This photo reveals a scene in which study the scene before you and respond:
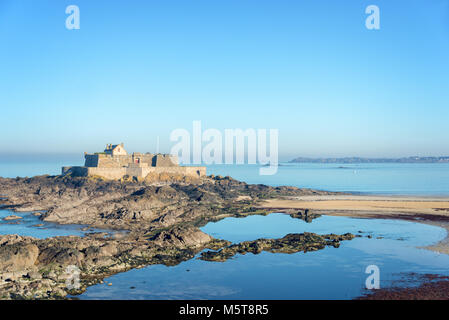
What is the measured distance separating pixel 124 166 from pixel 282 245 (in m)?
41.7

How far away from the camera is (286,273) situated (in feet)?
64.5

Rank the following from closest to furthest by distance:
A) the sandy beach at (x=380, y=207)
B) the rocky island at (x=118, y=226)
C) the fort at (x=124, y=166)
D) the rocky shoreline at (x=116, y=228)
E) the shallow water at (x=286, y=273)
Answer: the shallow water at (x=286, y=273), the rocky shoreline at (x=116, y=228), the rocky island at (x=118, y=226), the sandy beach at (x=380, y=207), the fort at (x=124, y=166)

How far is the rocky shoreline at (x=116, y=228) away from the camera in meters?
18.6

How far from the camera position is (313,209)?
43.2 meters

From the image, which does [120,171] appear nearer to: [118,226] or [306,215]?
[118,226]

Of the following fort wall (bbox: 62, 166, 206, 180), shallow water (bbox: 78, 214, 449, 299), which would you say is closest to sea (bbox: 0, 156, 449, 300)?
shallow water (bbox: 78, 214, 449, 299)

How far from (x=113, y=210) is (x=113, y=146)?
31861mm

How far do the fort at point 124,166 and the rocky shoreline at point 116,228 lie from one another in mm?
2307

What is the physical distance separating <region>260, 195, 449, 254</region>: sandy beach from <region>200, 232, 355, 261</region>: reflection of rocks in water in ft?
40.7

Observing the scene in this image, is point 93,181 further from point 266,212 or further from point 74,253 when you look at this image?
point 74,253

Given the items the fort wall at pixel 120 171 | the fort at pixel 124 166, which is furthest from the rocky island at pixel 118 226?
the fort at pixel 124 166

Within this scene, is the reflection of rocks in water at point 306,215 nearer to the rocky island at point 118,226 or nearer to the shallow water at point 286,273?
the rocky island at point 118,226

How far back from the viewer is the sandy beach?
37.3 meters
